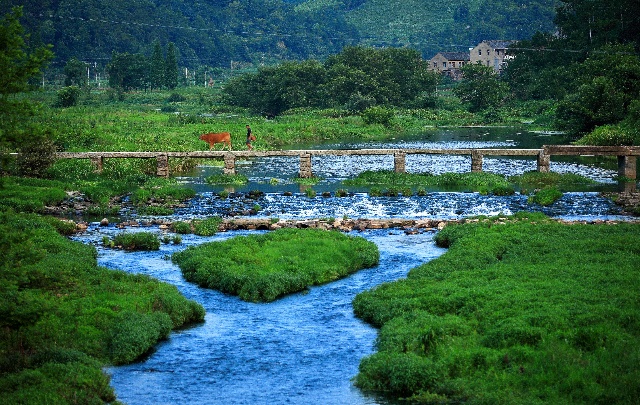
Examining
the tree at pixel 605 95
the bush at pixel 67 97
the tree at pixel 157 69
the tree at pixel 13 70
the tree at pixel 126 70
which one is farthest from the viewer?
the tree at pixel 157 69

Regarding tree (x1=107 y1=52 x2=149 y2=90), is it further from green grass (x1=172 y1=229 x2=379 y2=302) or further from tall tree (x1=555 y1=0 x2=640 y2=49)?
green grass (x1=172 y1=229 x2=379 y2=302)

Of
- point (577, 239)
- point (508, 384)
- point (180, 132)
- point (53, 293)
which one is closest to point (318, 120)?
point (180, 132)

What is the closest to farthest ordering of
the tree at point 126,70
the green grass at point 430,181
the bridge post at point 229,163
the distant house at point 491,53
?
the green grass at point 430,181 < the bridge post at point 229,163 < the tree at point 126,70 < the distant house at point 491,53

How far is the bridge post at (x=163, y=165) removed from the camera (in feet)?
186

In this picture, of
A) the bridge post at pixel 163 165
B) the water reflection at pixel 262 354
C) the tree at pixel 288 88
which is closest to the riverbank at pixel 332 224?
the water reflection at pixel 262 354

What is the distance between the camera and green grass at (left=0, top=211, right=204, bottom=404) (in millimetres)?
18891

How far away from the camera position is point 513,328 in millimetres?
21219

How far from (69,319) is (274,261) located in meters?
8.64

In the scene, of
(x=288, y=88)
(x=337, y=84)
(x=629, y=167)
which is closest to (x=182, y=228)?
(x=629, y=167)

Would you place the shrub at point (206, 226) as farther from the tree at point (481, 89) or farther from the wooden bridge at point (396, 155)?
the tree at point (481, 89)

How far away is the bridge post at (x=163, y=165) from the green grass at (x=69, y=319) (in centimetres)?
2665

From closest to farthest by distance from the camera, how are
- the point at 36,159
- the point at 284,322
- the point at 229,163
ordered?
the point at 284,322 < the point at 36,159 < the point at 229,163

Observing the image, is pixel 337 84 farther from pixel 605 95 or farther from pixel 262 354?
pixel 262 354

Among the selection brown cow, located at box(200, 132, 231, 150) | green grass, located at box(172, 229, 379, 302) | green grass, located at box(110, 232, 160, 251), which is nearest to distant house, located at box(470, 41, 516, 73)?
brown cow, located at box(200, 132, 231, 150)
